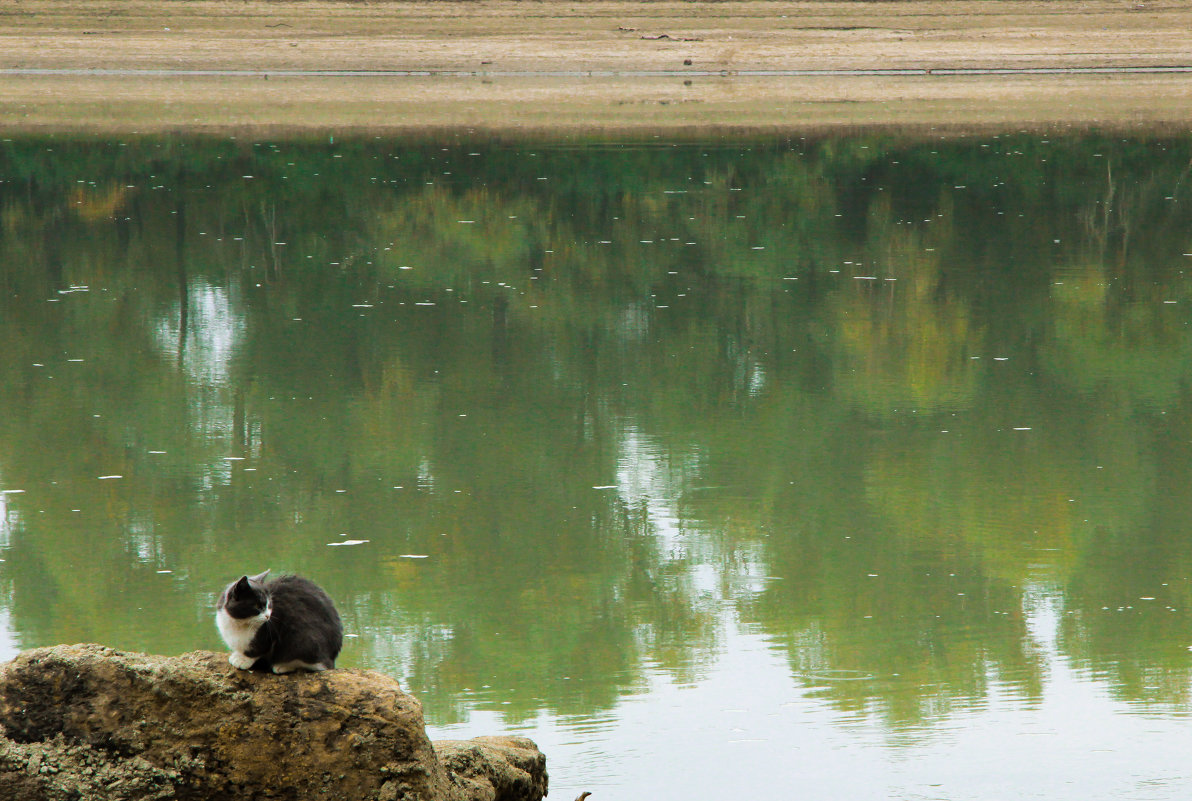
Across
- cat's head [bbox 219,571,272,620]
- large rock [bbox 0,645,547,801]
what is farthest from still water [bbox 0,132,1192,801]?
cat's head [bbox 219,571,272,620]

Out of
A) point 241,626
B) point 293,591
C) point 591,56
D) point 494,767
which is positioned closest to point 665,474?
point 494,767

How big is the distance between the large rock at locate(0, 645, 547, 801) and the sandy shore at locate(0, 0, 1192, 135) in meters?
37.4

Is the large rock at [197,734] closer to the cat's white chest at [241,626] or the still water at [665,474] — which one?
the cat's white chest at [241,626]

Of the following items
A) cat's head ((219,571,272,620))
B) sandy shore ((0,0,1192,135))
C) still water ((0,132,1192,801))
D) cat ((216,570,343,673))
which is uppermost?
sandy shore ((0,0,1192,135))

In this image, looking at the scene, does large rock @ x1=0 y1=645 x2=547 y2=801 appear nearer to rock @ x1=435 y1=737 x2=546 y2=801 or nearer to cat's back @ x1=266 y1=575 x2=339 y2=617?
cat's back @ x1=266 y1=575 x2=339 y2=617

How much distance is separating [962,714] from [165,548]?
503 centimetres

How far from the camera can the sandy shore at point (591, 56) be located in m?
44.4

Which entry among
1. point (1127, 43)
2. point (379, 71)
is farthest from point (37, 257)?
point (1127, 43)

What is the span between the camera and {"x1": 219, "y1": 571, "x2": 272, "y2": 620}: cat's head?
14.6 ft

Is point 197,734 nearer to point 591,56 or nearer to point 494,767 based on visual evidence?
point 494,767

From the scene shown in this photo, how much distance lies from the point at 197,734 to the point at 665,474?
665cm

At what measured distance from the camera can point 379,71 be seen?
53.9 m

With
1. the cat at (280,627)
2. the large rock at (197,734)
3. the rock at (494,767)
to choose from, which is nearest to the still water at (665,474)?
the rock at (494,767)

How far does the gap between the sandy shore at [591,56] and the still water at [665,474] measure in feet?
70.4
